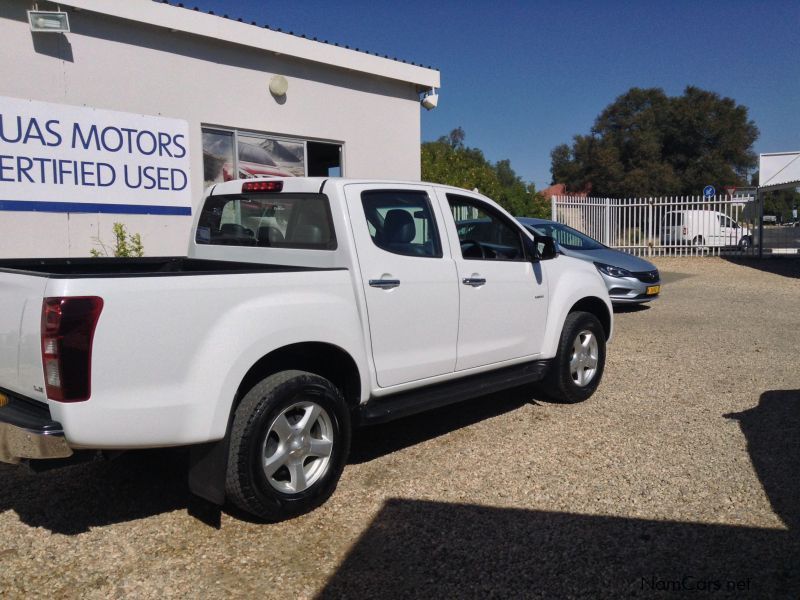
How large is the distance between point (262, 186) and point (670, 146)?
46.0 meters

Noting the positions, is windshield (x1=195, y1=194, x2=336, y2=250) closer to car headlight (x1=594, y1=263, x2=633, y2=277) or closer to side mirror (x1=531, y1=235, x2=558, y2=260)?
side mirror (x1=531, y1=235, x2=558, y2=260)

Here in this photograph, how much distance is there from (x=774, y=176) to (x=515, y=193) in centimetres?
978

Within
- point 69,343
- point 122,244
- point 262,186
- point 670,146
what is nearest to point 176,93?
point 122,244

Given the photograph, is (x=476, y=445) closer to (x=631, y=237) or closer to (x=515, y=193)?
(x=631, y=237)

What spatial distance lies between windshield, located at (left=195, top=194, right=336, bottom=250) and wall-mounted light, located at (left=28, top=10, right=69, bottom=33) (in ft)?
12.9

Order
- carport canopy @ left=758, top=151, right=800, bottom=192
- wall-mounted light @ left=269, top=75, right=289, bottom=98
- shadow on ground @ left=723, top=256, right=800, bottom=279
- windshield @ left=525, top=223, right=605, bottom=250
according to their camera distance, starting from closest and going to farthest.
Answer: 1. wall-mounted light @ left=269, top=75, right=289, bottom=98
2. windshield @ left=525, top=223, right=605, bottom=250
3. shadow on ground @ left=723, top=256, right=800, bottom=279
4. carport canopy @ left=758, top=151, right=800, bottom=192

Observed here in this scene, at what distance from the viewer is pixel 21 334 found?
301 cm

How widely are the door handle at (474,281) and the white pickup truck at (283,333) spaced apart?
2cm

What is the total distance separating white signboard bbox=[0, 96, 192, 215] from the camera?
7312mm

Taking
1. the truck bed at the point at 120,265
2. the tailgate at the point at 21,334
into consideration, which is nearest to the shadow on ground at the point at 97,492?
the tailgate at the point at 21,334

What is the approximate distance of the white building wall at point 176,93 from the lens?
7414 millimetres

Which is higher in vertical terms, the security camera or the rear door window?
the security camera

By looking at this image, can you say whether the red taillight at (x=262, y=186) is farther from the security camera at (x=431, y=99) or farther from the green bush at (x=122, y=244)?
the security camera at (x=431, y=99)

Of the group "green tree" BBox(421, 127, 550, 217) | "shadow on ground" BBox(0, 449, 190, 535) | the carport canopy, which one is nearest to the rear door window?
"shadow on ground" BBox(0, 449, 190, 535)
